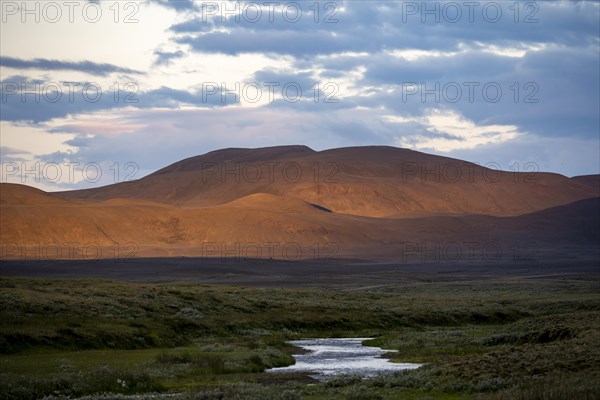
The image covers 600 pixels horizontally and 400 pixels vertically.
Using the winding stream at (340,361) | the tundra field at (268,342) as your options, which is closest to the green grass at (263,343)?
the tundra field at (268,342)

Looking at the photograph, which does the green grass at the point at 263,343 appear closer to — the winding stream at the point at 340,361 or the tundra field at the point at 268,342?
the tundra field at the point at 268,342

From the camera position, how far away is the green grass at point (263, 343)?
24.1m

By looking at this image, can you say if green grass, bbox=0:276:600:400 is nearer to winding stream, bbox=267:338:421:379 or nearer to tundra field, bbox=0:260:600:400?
tundra field, bbox=0:260:600:400

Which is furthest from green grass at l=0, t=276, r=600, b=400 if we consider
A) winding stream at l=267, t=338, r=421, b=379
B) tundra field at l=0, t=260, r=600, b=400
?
winding stream at l=267, t=338, r=421, b=379

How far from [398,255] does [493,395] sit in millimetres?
143120

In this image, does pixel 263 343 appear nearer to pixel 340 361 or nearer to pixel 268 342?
pixel 268 342

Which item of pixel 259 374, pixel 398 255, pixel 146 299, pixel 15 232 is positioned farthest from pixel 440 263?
pixel 259 374

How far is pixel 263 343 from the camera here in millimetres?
40781

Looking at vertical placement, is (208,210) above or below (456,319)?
above

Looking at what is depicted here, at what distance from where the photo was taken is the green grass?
79.0 ft

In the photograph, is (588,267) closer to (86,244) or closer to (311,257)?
(311,257)

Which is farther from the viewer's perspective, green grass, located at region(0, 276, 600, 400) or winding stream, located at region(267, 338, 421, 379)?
winding stream, located at region(267, 338, 421, 379)

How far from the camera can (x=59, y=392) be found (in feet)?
79.5

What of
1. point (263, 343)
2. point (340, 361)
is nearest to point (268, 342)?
point (263, 343)
